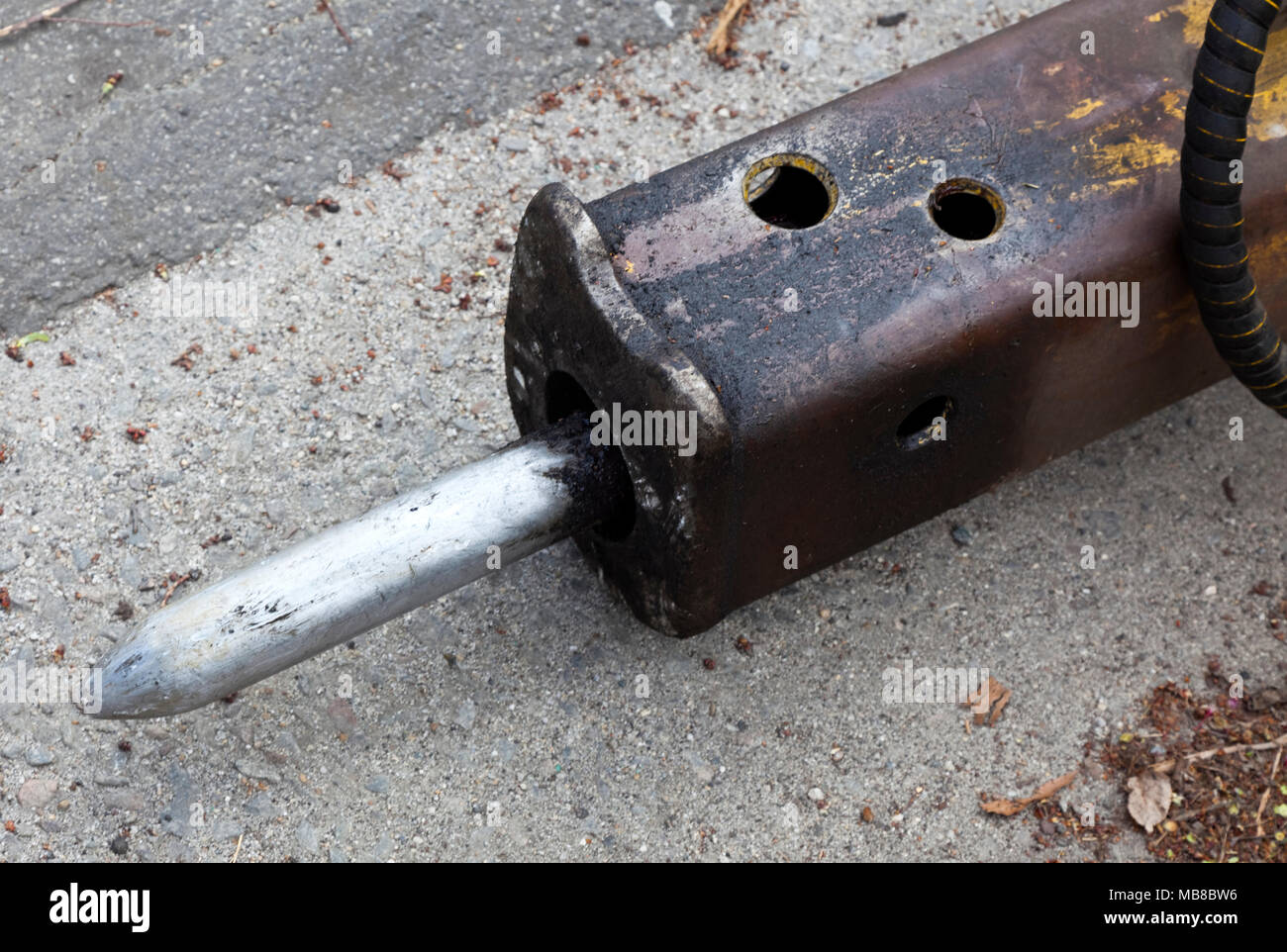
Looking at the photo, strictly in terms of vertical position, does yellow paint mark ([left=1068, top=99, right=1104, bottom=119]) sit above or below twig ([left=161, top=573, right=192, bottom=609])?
above

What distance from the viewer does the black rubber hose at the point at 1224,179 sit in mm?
2643

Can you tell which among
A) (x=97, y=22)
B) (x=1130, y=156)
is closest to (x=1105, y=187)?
(x=1130, y=156)

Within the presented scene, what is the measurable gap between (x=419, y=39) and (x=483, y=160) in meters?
0.58

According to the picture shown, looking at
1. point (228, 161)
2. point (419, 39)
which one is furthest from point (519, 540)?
point (419, 39)

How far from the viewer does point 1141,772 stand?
3371 millimetres

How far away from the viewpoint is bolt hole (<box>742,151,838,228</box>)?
299 cm

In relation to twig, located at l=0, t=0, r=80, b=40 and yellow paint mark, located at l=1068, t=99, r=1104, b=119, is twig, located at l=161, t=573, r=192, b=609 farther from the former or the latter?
yellow paint mark, located at l=1068, t=99, r=1104, b=119

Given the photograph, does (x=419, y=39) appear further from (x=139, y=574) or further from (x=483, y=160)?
(x=139, y=574)

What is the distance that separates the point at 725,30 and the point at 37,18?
2394 mm

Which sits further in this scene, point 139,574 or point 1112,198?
point 139,574

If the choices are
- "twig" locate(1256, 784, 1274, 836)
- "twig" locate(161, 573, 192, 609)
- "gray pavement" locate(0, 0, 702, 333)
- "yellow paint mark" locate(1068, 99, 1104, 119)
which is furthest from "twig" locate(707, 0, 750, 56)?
"twig" locate(1256, 784, 1274, 836)

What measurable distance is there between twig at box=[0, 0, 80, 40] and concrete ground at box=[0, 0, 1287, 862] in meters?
0.97

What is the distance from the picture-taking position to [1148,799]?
3.33m

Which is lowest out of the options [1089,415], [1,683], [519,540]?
[1,683]
